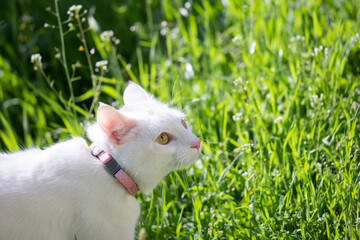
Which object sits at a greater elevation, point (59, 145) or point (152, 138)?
point (59, 145)

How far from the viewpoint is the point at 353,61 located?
2771 millimetres

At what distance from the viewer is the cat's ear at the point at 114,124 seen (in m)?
1.57

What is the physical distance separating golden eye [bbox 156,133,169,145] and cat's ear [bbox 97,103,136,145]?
0.35 feet

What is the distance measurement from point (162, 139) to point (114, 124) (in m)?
0.19

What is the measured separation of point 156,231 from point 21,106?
181 cm

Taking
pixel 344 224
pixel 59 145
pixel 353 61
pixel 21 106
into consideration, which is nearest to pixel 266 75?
pixel 353 61

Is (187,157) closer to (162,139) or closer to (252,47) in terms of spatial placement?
(162,139)

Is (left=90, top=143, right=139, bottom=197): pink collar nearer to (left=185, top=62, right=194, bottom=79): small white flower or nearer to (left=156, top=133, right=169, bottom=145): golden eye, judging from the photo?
(left=156, top=133, right=169, bottom=145): golden eye

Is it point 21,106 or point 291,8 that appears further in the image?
point 21,106

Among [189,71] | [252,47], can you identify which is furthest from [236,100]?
[189,71]

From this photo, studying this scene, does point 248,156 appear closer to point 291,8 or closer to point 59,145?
point 59,145

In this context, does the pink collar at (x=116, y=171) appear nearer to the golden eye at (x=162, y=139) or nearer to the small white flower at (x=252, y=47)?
the golden eye at (x=162, y=139)

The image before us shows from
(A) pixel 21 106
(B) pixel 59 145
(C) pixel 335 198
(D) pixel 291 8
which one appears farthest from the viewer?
(A) pixel 21 106

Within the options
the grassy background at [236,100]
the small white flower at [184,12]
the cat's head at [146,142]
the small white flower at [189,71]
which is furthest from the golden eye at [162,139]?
the small white flower at [184,12]
